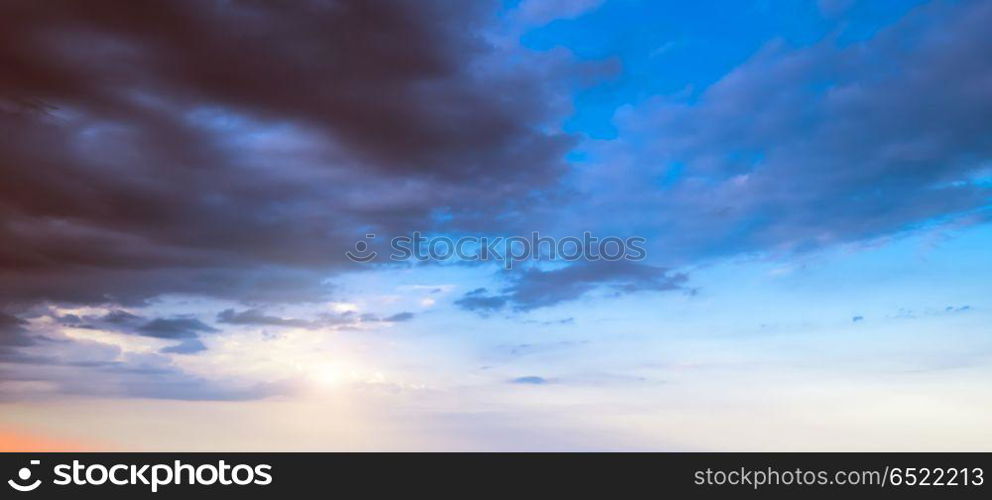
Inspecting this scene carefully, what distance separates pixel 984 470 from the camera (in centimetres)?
4928

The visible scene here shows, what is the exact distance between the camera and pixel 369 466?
205 ft

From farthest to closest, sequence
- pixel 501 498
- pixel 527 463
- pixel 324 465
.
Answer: pixel 527 463, pixel 324 465, pixel 501 498

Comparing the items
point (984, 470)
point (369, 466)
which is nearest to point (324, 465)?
point (369, 466)

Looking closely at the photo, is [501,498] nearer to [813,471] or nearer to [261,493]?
[261,493]

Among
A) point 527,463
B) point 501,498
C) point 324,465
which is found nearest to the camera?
point 501,498

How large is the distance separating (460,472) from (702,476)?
18.6 meters

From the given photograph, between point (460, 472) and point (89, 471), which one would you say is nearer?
point (89, 471)

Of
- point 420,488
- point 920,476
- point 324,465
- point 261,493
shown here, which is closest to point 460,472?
point 420,488

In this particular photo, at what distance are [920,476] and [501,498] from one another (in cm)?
2622

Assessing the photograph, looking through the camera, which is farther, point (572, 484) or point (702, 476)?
point (572, 484)

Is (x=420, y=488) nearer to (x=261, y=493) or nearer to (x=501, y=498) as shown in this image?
(x=501, y=498)

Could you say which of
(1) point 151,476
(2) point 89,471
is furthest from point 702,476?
(2) point 89,471

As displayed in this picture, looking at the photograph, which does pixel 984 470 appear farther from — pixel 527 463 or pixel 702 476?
pixel 527 463

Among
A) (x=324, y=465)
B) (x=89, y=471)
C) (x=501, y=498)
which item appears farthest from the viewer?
(x=324, y=465)
